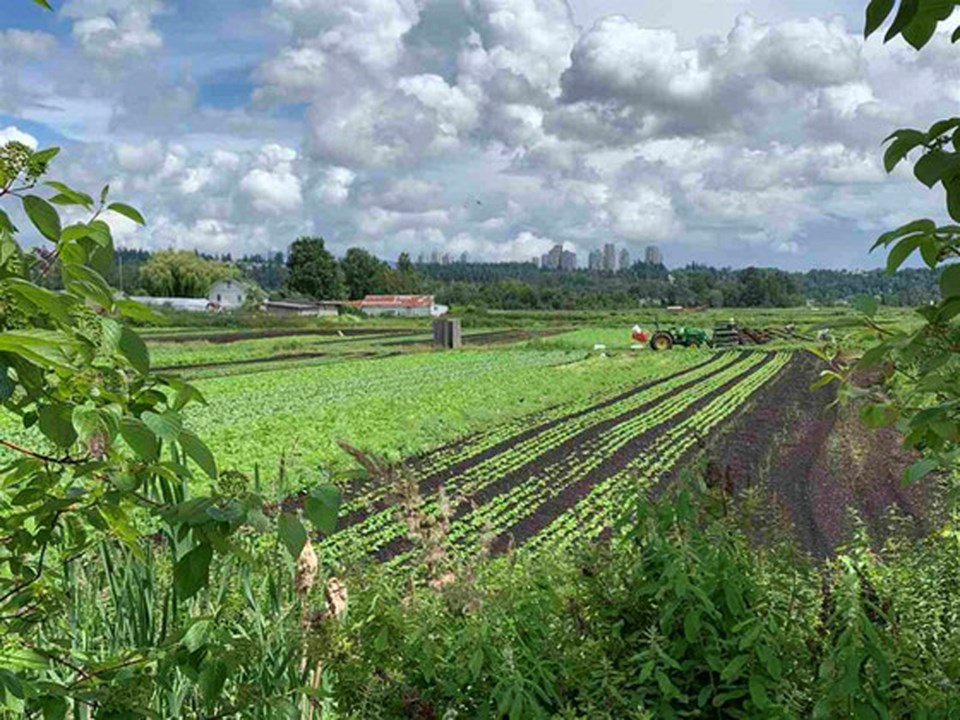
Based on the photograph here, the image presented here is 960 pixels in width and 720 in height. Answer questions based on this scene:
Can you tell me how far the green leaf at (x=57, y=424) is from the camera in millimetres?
1443

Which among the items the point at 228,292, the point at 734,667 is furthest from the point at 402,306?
the point at 734,667

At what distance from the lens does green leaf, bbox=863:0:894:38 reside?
117cm

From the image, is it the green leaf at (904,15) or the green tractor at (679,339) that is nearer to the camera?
the green leaf at (904,15)

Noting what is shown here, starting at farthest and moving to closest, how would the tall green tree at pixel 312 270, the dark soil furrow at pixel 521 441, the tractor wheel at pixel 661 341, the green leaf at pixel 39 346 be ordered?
the tall green tree at pixel 312 270
the tractor wheel at pixel 661 341
the dark soil furrow at pixel 521 441
the green leaf at pixel 39 346

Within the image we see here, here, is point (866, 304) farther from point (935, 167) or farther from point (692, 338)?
point (692, 338)

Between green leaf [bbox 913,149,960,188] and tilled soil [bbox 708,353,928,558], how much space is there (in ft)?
16.2

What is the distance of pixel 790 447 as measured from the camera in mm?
14289

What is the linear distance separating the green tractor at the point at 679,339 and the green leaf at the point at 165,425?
132ft

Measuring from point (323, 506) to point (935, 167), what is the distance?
1032 mm

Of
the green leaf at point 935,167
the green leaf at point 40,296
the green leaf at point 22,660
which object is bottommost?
the green leaf at point 22,660

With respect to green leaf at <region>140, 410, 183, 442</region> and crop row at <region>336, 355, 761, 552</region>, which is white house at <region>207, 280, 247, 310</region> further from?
green leaf at <region>140, 410, 183, 442</region>

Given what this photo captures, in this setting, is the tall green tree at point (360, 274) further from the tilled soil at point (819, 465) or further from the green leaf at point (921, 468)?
the green leaf at point (921, 468)

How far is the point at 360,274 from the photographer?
122m

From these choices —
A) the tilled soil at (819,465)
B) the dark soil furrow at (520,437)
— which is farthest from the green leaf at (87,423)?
the dark soil furrow at (520,437)
